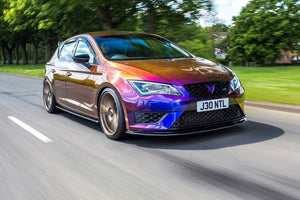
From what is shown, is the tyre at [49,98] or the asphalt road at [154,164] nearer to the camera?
the asphalt road at [154,164]

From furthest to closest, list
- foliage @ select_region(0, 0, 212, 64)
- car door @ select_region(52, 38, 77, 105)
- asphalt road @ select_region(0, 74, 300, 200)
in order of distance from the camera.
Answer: foliage @ select_region(0, 0, 212, 64), car door @ select_region(52, 38, 77, 105), asphalt road @ select_region(0, 74, 300, 200)

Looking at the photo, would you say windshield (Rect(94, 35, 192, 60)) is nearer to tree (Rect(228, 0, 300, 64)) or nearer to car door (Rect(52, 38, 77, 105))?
car door (Rect(52, 38, 77, 105))

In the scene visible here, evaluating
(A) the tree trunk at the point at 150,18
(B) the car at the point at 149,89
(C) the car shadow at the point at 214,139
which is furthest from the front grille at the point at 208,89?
(A) the tree trunk at the point at 150,18

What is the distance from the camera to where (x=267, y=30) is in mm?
44344

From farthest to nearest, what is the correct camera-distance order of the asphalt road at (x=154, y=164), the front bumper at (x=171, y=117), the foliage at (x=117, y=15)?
the foliage at (x=117, y=15) < the front bumper at (x=171, y=117) < the asphalt road at (x=154, y=164)

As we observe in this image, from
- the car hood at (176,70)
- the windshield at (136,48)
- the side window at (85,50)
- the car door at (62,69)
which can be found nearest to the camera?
the car hood at (176,70)

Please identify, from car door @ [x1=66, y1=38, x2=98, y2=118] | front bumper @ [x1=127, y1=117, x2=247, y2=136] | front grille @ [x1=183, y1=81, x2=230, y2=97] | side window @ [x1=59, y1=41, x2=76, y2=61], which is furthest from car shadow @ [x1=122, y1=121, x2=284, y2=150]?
side window @ [x1=59, y1=41, x2=76, y2=61]

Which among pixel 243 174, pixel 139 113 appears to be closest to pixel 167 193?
pixel 243 174

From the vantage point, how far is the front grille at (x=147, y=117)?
478 cm

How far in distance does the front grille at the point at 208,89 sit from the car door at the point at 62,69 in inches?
113

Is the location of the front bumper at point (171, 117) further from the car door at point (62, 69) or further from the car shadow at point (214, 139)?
the car door at point (62, 69)

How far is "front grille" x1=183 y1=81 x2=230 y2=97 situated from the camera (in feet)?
15.6

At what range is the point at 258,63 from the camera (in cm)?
4666

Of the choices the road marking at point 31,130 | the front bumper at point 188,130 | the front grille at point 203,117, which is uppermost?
the front grille at point 203,117
